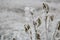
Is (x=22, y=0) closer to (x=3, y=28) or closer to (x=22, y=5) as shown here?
(x=22, y=5)

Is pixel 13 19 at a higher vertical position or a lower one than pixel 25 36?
higher

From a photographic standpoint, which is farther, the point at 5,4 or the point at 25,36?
the point at 5,4

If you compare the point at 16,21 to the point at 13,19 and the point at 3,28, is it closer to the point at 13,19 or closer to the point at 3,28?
the point at 13,19

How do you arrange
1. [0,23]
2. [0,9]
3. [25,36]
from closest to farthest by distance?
[25,36]
[0,23]
[0,9]

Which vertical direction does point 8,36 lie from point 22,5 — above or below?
below

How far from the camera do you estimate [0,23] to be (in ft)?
5.85

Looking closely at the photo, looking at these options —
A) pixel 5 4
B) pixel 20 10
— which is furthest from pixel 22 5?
pixel 5 4

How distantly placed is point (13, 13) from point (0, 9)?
0.16 meters

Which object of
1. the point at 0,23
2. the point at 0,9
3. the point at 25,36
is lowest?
the point at 25,36

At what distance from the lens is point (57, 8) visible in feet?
6.40

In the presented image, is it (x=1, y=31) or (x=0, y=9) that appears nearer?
(x=1, y=31)

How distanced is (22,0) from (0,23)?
416mm

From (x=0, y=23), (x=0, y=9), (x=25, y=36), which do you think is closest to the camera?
Result: (x=25, y=36)

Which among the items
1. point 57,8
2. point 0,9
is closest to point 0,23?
point 0,9
